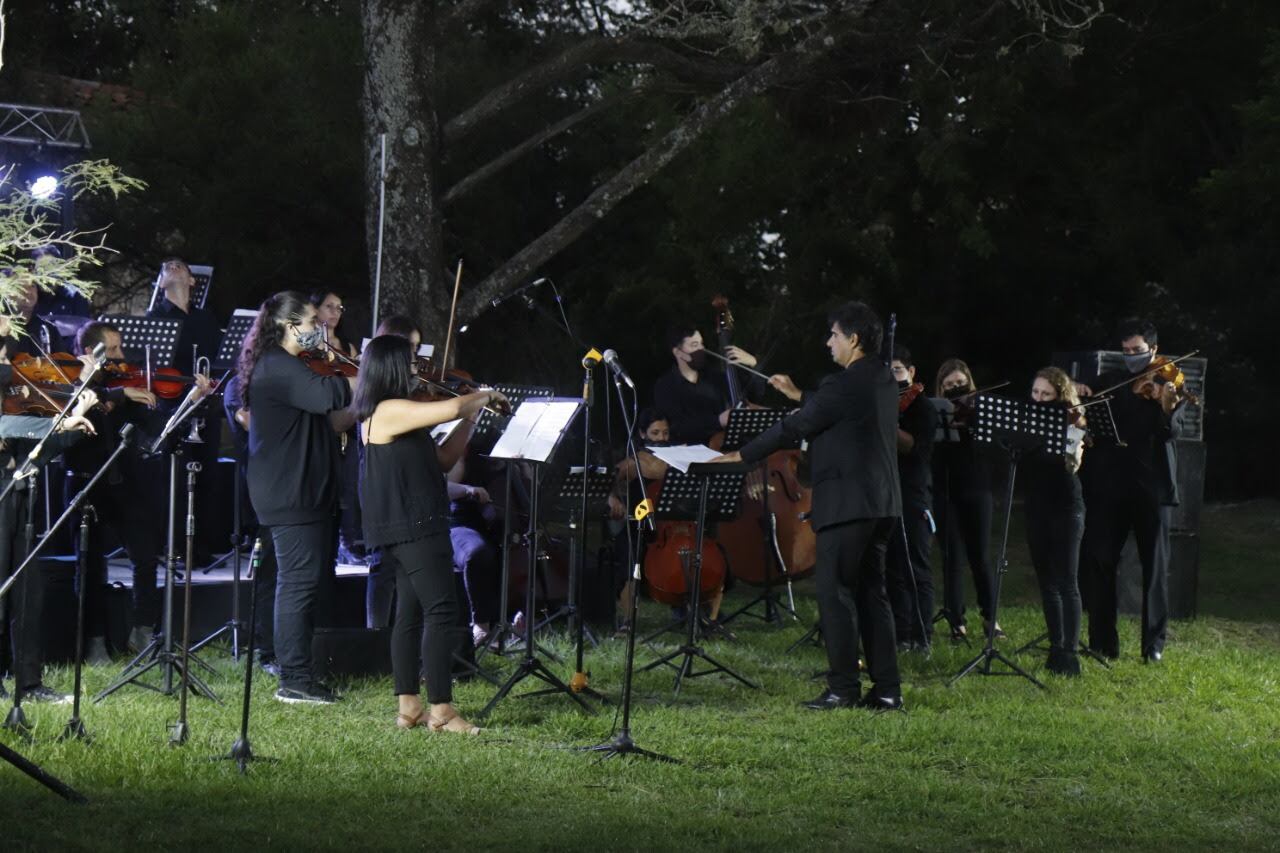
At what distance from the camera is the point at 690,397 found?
998 cm

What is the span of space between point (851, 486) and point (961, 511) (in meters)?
2.71

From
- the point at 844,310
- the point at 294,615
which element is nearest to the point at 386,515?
the point at 294,615

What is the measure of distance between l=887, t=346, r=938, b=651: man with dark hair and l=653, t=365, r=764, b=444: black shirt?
1.24 meters

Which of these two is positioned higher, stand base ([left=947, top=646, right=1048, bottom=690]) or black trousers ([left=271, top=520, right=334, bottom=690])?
black trousers ([left=271, top=520, right=334, bottom=690])

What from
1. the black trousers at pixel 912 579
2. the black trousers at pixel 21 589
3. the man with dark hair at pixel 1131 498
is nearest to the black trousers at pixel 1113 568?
the man with dark hair at pixel 1131 498

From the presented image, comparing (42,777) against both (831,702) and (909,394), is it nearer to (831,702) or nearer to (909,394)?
(831,702)

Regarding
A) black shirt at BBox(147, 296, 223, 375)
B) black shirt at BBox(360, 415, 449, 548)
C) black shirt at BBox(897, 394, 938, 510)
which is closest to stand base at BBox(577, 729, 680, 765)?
black shirt at BBox(360, 415, 449, 548)

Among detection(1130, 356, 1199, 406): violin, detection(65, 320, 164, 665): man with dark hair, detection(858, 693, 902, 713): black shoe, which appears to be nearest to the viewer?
detection(858, 693, 902, 713): black shoe

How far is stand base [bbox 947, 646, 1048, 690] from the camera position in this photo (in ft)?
26.2

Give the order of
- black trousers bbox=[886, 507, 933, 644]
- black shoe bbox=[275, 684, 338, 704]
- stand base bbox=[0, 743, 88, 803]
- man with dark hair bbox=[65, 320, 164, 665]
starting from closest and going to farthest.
Answer: stand base bbox=[0, 743, 88, 803], black shoe bbox=[275, 684, 338, 704], man with dark hair bbox=[65, 320, 164, 665], black trousers bbox=[886, 507, 933, 644]

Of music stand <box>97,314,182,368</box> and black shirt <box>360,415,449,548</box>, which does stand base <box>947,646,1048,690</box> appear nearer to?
black shirt <box>360,415,449,548</box>

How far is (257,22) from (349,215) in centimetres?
198

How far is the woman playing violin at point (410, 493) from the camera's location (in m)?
6.34

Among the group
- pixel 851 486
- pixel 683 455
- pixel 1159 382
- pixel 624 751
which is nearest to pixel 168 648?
pixel 624 751
